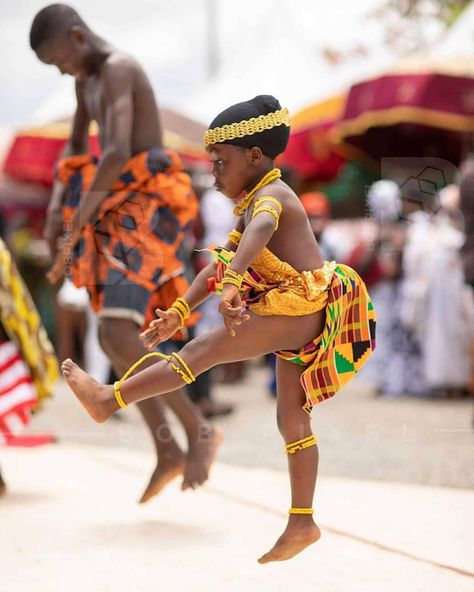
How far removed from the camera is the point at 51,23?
3496 mm

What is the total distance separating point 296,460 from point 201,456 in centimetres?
78

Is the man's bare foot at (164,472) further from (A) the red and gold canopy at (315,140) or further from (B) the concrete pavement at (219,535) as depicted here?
(A) the red and gold canopy at (315,140)

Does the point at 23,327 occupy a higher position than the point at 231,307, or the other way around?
the point at 231,307

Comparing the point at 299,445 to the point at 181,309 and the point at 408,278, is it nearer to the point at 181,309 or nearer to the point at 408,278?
the point at 181,309

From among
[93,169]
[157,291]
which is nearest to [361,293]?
[157,291]

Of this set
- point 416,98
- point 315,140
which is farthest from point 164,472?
point 315,140

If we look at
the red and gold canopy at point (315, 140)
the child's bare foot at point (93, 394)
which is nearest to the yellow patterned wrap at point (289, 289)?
the child's bare foot at point (93, 394)

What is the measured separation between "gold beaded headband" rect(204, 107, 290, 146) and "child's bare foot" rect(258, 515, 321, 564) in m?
1.10

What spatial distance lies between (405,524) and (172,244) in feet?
4.50

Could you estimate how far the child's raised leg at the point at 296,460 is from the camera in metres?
2.55

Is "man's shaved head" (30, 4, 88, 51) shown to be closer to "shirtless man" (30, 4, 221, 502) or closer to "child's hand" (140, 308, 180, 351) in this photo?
"shirtless man" (30, 4, 221, 502)

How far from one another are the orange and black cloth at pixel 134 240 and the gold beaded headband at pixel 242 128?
926 mm

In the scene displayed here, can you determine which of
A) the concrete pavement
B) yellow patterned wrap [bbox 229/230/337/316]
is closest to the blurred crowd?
the concrete pavement

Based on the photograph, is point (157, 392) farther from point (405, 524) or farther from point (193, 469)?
point (405, 524)
